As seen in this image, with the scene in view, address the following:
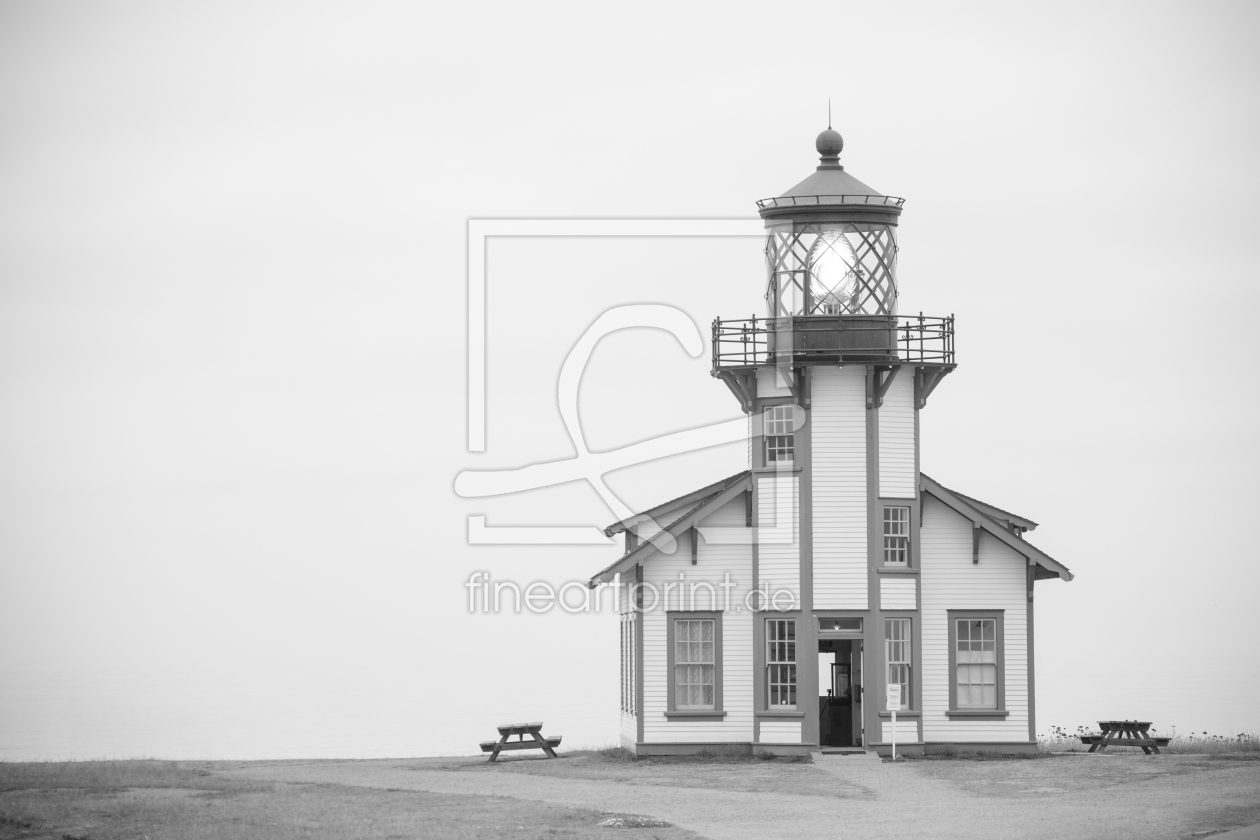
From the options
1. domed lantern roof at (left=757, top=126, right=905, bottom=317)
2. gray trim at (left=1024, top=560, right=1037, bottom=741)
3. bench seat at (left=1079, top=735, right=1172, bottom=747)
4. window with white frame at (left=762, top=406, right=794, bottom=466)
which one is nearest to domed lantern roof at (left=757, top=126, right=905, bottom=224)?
domed lantern roof at (left=757, top=126, right=905, bottom=317)

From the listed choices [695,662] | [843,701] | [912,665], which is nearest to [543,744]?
[695,662]

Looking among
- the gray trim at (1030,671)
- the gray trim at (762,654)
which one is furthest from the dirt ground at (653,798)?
the gray trim at (762,654)

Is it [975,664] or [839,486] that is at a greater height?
[839,486]

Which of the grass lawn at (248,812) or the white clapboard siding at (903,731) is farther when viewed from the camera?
the white clapboard siding at (903,731)

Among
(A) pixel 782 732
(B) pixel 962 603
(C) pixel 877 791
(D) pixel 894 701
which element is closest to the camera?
(C) pixel 877 791

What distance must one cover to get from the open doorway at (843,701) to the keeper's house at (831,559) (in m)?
0.16

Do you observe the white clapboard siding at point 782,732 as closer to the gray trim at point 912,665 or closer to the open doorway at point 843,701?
the open doorway at point 843,701

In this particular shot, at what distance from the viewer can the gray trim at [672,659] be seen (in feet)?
108

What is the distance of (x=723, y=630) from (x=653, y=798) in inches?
262

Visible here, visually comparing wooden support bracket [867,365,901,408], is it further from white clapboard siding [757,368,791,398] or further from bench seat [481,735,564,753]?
bench seat [481,735,564,753]

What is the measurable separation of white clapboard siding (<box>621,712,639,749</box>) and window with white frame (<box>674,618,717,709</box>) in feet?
3.06

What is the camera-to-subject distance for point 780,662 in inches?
1300

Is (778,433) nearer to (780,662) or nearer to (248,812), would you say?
(780,662)

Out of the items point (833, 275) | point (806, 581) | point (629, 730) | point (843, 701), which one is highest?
point (833, 275)
